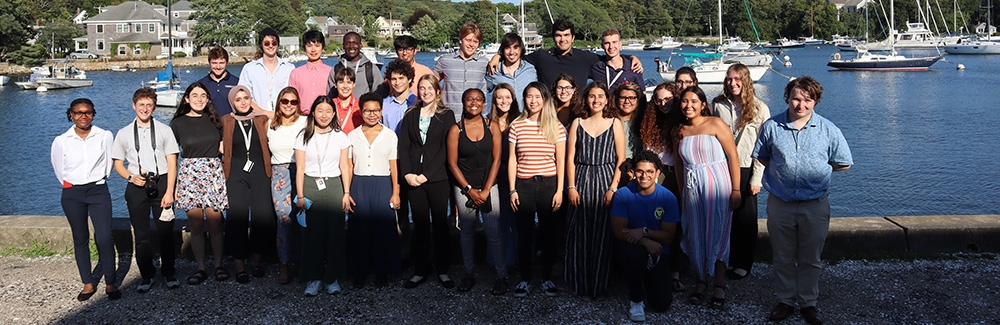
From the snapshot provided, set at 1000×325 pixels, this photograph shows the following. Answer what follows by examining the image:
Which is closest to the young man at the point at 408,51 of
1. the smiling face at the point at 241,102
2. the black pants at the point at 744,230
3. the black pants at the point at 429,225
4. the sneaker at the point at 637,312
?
the black pants at the point at 429,225

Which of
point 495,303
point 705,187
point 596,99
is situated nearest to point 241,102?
point 495,303

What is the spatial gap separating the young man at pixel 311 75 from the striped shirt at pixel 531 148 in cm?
200

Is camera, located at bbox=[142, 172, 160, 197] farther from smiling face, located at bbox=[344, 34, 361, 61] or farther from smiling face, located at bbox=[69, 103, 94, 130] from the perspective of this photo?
smiling face, located at bbox=[344, 34, 361, 61]

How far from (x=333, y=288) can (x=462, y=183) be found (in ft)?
4.08

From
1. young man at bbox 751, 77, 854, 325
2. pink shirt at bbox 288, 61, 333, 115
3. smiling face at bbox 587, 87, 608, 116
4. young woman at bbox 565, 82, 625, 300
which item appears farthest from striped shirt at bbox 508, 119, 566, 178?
pink shirt at bbox 288, 61, 333, 115

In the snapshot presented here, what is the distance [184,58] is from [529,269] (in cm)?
7839

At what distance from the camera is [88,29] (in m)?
83.1

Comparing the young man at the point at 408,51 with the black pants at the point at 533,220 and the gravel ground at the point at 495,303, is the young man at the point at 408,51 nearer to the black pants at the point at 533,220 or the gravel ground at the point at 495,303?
the black pants at the point at 533,220

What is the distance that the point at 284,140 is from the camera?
5637mm

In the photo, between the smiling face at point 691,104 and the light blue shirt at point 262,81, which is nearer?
the smiling face at point 691,104

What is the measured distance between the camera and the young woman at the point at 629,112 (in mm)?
5449

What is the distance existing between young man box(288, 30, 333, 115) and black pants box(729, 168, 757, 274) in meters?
3.53

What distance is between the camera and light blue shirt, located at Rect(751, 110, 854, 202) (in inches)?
187

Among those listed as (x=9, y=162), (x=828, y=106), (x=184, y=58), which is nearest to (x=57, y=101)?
(x=9, y=162)
